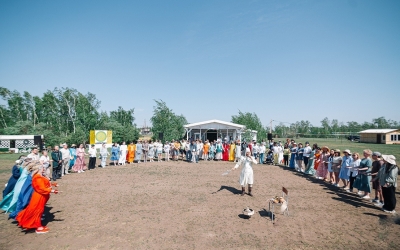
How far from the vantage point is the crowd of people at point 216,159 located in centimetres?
522

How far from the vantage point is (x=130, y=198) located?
804cm

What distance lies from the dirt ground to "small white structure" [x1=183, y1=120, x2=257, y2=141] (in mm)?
14414

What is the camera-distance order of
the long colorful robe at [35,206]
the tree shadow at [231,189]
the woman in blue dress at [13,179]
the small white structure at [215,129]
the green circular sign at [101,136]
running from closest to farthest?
1. the long colorful robe at [35,206]
2. the woman in blue dress at [13,179]
3. the tree shadow at [231,189]
4. the green circular sign at [101,136]
5. the small white structure at [215,129]

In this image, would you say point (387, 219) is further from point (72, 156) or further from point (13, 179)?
point (72, 156)

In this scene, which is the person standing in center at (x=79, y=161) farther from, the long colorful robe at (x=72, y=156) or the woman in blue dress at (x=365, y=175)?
the woman in blue dress at (x=365, y=175)

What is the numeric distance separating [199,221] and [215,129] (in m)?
19.1

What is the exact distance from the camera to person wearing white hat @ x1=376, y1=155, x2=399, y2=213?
21.3 feet

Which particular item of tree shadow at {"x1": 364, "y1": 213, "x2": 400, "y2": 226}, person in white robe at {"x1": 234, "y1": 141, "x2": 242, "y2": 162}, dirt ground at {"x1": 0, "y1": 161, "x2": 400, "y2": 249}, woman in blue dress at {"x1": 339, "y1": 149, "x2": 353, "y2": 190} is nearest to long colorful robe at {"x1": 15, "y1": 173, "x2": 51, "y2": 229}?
dirt ground at {"x1": 0, "y1": 161, "x2": 400, "y2": 249}

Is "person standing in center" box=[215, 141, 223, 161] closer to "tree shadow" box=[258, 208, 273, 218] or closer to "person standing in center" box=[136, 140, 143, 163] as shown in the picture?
"person standing in center" box=[136, 140, 143, 163]

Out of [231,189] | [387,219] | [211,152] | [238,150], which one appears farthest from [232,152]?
[387,219]

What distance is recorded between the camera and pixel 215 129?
24859mm

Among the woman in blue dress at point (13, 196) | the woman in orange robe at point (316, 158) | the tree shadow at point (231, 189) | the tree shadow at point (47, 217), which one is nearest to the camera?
the tree shadow at point (47, 217)

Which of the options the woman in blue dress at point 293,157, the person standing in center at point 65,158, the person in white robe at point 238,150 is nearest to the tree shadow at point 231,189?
the woman in blue dress at point 293,157

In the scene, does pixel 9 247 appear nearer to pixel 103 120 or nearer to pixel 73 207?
pixel 73 207
